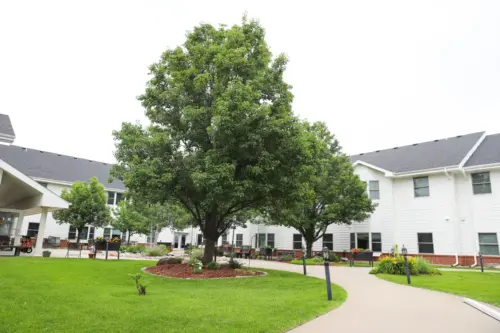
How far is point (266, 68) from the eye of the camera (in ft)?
48.4

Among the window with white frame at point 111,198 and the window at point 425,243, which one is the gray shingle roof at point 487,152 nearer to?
the window at point 425,243

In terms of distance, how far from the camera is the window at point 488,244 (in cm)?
2234

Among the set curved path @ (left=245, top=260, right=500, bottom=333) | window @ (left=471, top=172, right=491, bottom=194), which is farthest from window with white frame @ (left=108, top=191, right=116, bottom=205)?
curved path @ (left=245, top=260, right=500, bottom=333)

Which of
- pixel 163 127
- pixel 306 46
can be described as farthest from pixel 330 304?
pixel 163 127

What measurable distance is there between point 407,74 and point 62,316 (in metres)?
17.3

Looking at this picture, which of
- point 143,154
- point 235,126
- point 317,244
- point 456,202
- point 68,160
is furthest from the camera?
point 68,160

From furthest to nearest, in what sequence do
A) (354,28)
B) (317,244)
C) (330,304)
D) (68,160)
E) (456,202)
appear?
(68,160)
(317,244)
(456,202)
(354,28)
(330,304)

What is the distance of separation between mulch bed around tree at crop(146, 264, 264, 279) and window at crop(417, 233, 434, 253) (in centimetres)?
1654

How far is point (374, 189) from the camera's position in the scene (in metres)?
28.9

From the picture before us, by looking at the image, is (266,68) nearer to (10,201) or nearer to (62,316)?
(62,316)

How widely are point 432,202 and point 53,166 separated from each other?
129 feet

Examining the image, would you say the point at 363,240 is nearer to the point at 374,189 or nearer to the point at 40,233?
the point at 374,189

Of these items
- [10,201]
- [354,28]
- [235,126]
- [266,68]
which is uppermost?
[354,28]

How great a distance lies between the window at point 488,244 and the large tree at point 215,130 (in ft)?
55.4
